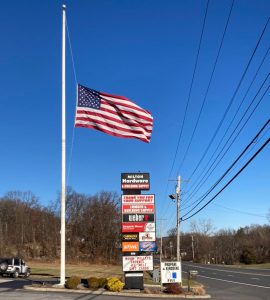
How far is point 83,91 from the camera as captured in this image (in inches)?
950

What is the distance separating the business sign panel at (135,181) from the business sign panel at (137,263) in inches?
156

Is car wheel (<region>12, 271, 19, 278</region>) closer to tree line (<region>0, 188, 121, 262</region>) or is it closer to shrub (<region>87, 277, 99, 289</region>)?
shrub (<region>87, 277, 99, 289</region>)

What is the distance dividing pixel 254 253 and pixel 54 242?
5161 centimetres

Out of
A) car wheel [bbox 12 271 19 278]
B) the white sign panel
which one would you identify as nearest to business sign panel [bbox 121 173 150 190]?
the white sign panel

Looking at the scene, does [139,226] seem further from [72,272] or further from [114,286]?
[72,272]

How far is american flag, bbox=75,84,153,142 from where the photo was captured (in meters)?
23.5

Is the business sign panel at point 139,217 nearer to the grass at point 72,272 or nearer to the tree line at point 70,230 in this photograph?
the grass at point 72,272

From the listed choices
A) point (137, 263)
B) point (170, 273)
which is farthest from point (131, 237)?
point (170, 273)

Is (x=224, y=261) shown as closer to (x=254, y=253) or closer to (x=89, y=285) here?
(x=254, y=253)

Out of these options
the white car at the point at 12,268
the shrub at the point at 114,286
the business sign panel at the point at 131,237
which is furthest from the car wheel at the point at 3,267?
the shrub at the point at 114,286

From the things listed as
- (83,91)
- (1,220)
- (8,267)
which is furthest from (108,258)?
(83,91)

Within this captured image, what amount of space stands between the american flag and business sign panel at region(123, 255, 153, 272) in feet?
25.6

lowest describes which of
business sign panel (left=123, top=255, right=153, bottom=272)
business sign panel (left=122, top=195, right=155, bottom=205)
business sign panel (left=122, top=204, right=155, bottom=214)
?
business sign panel (left=123, top=255, right=153, bottom=272)

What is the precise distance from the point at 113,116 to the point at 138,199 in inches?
270
